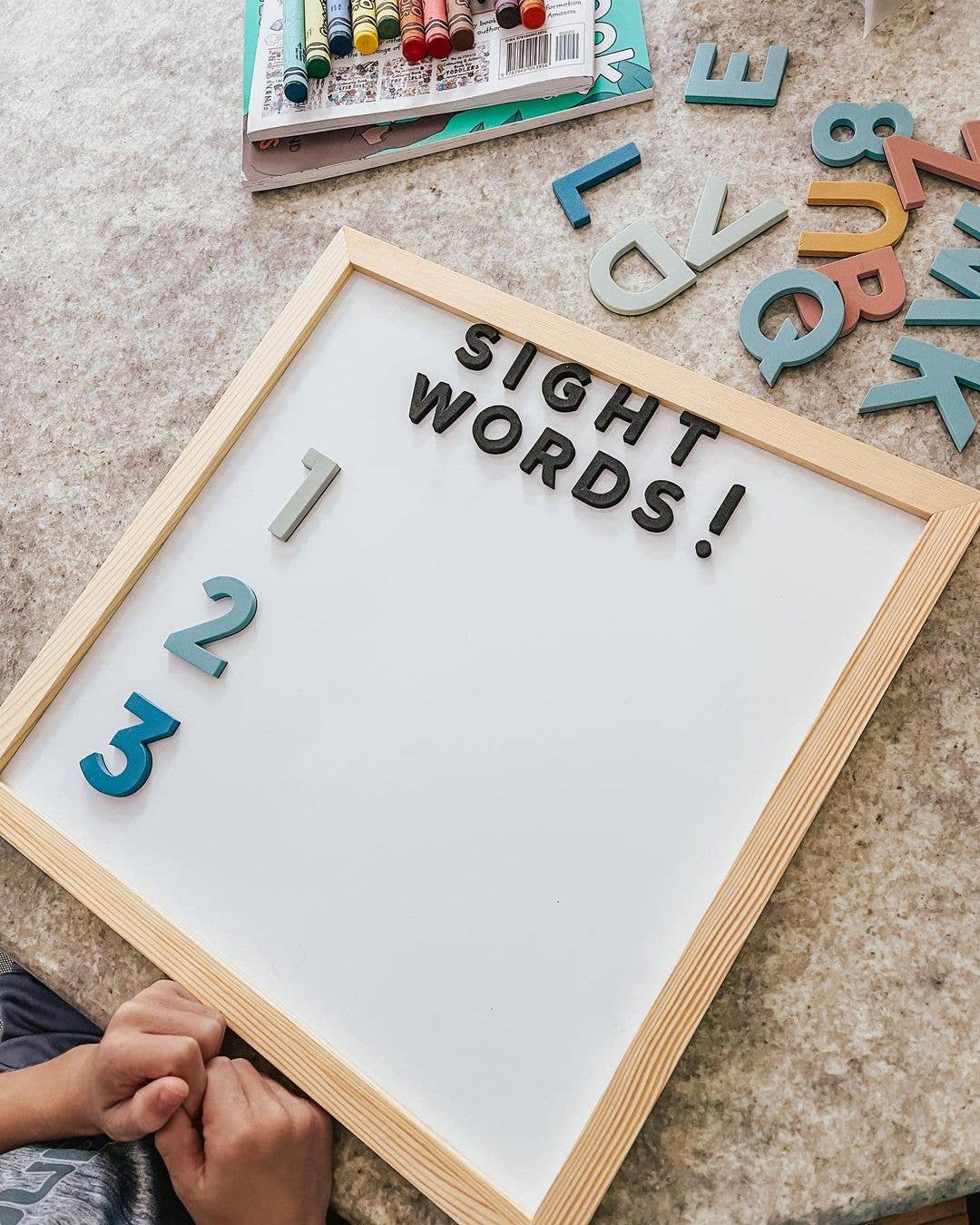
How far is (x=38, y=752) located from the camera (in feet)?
2.36

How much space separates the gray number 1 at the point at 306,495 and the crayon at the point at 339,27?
1.46 feet

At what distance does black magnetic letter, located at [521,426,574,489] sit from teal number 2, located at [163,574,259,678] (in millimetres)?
240

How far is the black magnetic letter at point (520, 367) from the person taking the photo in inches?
28.8

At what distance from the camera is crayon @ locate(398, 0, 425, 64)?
0.87 metres

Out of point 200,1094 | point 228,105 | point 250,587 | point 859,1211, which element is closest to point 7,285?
point 228,105

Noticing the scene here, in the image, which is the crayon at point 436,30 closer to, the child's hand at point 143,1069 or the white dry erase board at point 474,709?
the white dry erase board at point 474,709

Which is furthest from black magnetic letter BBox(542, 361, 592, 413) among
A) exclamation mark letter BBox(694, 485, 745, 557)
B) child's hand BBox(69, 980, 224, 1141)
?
child's hand BBox(69, 980, 224, 1141)

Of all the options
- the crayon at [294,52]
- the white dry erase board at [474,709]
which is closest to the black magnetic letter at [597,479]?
the white dry erase board at [474,709]

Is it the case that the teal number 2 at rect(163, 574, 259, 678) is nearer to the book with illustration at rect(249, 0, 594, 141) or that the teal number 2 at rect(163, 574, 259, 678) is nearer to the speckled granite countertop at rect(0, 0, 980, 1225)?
the speckled granite countertop at rect(0, 0, 980, 1225)

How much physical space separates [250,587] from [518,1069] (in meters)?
0.40

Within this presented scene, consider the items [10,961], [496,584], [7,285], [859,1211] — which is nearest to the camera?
[859,1211]

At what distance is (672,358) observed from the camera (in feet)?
2.45

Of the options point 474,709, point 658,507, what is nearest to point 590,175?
point 658,507

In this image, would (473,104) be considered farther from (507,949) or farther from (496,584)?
(507,949)
